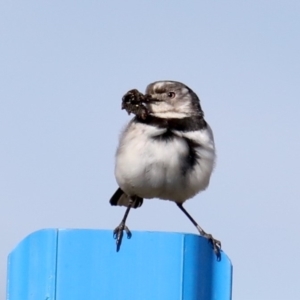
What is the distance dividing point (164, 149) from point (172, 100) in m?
0.91

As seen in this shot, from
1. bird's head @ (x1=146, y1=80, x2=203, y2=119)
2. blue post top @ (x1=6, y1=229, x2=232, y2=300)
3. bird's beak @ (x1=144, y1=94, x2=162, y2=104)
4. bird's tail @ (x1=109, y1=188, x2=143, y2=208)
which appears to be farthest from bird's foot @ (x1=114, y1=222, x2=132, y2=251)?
bird's tail @ (x1=109, y1=188, x2=143, y2=208)

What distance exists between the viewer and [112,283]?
5289 millimetres

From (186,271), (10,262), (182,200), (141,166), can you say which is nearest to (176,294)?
(186,271)

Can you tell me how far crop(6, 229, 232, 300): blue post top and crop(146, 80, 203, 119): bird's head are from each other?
2.76 metres

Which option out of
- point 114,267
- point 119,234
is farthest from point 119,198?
point 114,267

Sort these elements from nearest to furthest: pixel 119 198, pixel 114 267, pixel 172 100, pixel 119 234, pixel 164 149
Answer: pixel 114 267 < pixel 119 234 < pixel 164 149 < pixel 172 100 < pixel 119 198

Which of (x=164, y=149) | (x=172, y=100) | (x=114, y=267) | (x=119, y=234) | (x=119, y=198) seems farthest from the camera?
(x=119, y=198)

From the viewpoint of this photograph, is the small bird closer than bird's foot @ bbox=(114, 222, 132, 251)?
No

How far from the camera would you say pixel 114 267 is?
5.31 meters

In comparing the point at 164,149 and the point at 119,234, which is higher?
the point at 164,149

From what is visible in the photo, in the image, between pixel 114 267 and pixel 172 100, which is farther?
pixel 172 100

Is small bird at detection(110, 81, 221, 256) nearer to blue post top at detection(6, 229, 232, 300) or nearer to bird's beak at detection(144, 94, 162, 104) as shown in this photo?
bird's beak at detection(144, 94, 162, 104)

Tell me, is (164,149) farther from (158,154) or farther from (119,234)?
(119,234)

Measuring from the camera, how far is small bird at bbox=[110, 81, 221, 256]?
24.6 feet
